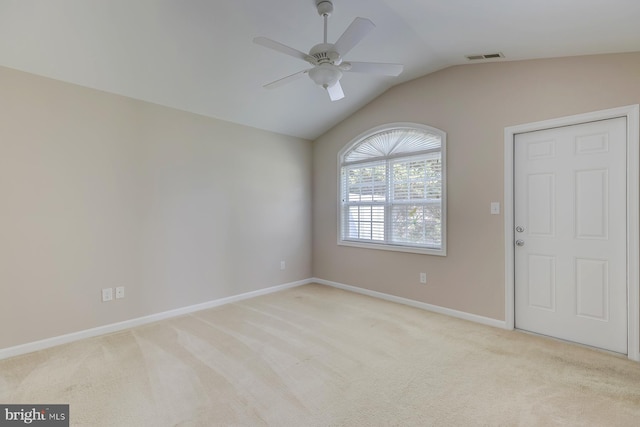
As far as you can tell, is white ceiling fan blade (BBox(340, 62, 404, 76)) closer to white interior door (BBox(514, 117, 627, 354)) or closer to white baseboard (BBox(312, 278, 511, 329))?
white interior door (BBox(514, 117, 627, 354))

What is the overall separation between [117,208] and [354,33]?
2.83 metres

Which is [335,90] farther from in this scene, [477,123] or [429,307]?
[429,307]

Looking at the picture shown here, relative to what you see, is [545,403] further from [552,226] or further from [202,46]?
[202,46]

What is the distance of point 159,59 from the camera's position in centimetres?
278

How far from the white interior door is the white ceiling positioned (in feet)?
2.66

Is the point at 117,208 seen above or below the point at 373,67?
below

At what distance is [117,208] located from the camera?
3.09 meters

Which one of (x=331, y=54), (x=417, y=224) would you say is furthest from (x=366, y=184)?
(x=331, y=54)

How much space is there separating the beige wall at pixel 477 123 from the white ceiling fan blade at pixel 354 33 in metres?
1.96

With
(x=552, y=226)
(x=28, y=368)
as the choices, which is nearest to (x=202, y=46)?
(x=28, y=368)

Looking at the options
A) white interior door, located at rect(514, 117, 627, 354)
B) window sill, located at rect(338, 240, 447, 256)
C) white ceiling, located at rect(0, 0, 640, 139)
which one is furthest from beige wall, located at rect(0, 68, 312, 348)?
white interior door, located at rect(514, 117, 627, 354)

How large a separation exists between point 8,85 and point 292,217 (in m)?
3.39

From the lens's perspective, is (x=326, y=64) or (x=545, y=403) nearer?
(x=545, y=403)

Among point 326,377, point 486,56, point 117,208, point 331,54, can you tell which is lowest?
point 326,377
